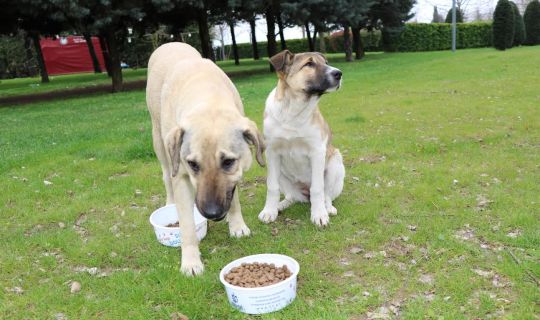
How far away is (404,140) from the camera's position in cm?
834

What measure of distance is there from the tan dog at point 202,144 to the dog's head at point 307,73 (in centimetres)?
68

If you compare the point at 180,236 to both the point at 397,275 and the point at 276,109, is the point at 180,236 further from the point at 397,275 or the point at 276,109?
the point at 397,275

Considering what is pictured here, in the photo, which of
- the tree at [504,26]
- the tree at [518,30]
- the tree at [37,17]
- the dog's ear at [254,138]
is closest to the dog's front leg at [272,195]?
the dog's ear at [254,138]

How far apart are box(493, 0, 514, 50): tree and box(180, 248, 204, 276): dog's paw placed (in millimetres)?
33932

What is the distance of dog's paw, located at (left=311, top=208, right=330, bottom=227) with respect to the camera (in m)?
4.95

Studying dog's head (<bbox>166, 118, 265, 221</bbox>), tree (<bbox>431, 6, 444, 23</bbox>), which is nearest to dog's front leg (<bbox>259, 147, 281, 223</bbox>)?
dog's head (<bbox>166, 118, 265, 221</bbox>)

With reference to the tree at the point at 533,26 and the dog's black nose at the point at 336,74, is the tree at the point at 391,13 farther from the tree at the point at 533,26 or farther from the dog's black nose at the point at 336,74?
the dog's black nose at the point at 336,74

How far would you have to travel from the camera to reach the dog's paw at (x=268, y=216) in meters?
5.21

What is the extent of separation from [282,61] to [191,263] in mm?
2346

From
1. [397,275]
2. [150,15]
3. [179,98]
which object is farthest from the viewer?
[150,15]

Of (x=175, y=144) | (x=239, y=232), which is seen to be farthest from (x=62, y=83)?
(x=175, y=144)

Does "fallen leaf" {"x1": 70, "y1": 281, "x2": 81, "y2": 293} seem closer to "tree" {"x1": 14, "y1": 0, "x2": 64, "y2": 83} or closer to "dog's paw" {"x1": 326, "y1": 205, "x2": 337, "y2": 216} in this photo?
"dog's paw" {"x1": 326, "y1": 205, "x2": 337, "y2": 216}

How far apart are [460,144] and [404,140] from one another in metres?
0.95

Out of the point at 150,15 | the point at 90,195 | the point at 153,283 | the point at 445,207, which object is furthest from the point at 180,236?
the point at 150,15
